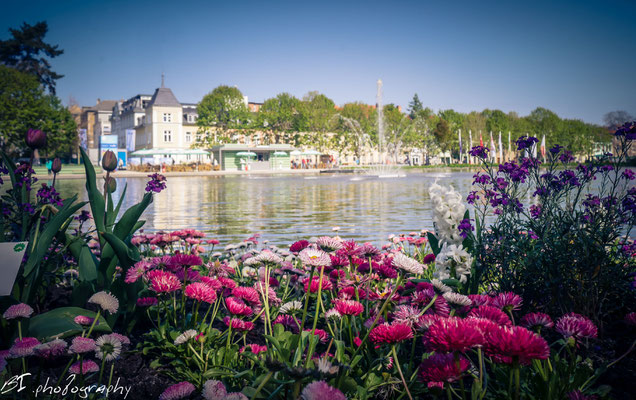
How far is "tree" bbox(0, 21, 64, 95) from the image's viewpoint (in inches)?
1809

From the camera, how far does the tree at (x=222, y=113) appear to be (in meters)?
62.6

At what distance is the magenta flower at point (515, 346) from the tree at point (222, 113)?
62559 millimetres

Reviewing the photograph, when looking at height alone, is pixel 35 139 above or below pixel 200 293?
above

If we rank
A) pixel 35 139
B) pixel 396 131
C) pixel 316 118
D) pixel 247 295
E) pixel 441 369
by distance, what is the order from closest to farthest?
pixel 441 369, pixel 247 295, pixel 35 139, pixel 316 118, pixel 396 131

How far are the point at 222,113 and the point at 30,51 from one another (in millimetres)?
23203

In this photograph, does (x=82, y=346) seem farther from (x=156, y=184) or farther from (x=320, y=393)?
(x=156, y=184)

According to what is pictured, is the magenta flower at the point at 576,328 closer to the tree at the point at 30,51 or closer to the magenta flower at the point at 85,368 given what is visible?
the magenta flower at the point at 85,368

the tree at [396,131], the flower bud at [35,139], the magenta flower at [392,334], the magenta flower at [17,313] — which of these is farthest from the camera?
the tree at [396,131]

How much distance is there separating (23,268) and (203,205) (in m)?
11.6

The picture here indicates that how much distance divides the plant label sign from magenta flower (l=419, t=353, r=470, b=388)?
1781 mm

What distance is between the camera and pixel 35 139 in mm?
2973

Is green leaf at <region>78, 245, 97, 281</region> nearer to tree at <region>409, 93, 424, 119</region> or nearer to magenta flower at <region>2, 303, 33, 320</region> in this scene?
magenta flower at <region>2, 303, 33, 320</region>

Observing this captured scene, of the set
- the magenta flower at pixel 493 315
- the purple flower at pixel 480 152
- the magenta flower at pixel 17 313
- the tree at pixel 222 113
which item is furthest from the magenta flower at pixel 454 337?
the tree at pixel 222 113

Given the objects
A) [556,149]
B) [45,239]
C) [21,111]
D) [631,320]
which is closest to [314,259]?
[631,320]
